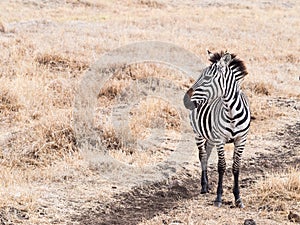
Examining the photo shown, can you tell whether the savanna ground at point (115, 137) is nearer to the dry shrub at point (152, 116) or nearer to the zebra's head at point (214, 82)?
the dry shrub at point (152, 116)

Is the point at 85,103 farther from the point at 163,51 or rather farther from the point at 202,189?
the point at 163,51

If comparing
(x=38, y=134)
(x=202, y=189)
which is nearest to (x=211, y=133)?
(x=202, y=189)

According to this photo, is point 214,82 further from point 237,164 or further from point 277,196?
point 277,196

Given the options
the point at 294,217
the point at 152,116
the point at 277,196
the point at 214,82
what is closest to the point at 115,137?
Result: the point at 152,116

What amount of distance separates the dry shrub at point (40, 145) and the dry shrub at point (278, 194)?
2.70m

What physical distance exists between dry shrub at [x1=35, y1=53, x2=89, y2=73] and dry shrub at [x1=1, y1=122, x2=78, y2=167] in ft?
12.6

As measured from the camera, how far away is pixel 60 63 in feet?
39.2

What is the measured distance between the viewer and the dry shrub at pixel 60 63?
38.3 feet

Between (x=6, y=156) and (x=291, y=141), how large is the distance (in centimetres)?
480

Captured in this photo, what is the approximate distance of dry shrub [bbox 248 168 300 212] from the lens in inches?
239

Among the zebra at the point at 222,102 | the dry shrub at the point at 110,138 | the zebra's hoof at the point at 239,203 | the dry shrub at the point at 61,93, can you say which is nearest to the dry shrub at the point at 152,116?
the dry shrub at the point at 110,138

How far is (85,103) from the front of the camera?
30.6ft

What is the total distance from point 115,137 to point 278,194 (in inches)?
108

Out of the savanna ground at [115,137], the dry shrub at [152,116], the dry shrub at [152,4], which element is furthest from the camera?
the dry shrub at [152,4]
